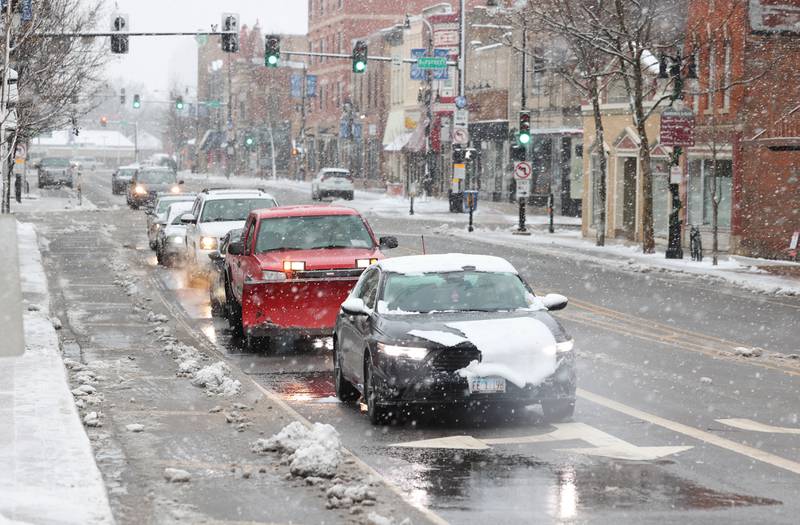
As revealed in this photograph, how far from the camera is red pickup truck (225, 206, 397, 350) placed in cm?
1812

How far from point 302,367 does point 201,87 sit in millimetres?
157353

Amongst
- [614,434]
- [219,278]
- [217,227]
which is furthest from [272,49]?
[614,434]

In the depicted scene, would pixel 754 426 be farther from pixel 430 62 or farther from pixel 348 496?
pixel 430 62

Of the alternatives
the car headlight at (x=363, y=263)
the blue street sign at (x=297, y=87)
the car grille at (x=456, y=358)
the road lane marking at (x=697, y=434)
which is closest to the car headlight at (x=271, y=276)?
the car headlight at (x=363, y=263)

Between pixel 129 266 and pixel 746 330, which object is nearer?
pixel 746 330

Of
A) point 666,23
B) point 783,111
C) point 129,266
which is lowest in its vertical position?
point 129,266

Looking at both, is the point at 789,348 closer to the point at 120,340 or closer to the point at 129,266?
the point at 120,340

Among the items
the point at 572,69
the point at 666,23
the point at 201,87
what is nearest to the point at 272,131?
the point at 201,87

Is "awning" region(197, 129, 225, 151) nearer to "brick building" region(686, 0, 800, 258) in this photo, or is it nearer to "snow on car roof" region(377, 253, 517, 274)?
"brick building" region(686, 0, 800, 258)

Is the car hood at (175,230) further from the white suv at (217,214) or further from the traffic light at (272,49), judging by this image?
the traffic light at (272,49)

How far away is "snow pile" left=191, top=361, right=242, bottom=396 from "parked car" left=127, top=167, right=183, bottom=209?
154 feet

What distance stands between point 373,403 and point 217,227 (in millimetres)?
15353

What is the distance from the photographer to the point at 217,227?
27.6 metres

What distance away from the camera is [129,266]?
109 feet
